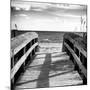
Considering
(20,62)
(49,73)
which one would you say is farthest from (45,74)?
(20,62)

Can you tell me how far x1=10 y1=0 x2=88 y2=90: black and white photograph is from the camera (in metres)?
2.47

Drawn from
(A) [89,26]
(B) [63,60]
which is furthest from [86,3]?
(B) [63,60]

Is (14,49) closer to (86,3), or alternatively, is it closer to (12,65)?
(12,65)

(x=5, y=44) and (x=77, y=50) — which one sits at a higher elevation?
(x=5, y=44)

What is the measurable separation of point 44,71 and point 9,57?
523 mm

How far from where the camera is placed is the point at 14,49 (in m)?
2.43

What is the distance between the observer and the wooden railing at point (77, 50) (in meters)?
2.69

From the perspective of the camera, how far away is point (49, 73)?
8.56 ft

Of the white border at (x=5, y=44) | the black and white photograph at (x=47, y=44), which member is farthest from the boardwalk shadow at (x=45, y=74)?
the white border at (x=5, y=44)

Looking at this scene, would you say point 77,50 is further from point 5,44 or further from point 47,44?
point 5,44

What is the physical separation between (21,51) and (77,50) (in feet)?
2.57

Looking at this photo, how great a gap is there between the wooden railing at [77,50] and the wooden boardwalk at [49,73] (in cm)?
7

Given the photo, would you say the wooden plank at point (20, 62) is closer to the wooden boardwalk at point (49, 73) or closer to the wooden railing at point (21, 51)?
the wooden railing at point (21, 51)

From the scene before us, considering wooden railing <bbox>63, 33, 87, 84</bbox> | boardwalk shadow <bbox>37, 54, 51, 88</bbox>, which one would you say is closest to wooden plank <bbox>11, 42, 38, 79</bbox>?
boardwalk shadow <bbox>37, 54, 51, 88</bbox>
